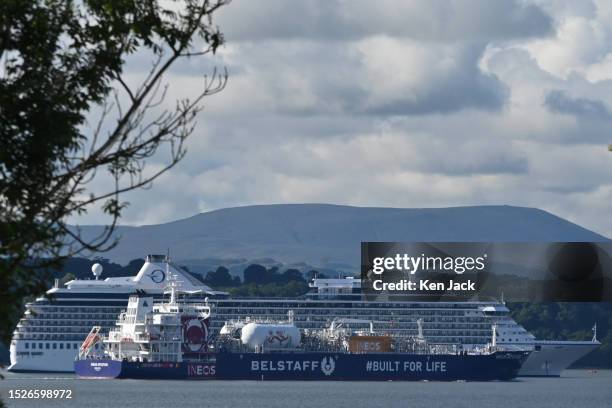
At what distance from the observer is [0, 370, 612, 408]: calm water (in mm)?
76750

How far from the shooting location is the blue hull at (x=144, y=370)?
102625 mm

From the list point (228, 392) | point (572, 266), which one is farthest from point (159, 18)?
point (572, 266)

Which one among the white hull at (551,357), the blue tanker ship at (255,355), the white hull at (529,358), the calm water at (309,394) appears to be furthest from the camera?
the white hull at (551,357)

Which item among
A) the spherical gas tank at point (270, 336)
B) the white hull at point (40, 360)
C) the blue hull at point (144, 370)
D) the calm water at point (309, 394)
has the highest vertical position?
the spherical gas tank at point (270, 336)

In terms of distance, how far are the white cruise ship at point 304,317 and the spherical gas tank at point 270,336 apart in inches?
409

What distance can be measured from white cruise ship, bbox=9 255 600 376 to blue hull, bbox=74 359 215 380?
14517 millimetres

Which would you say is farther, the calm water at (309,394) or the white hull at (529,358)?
the white hull at (529,358)

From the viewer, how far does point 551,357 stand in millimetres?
127125

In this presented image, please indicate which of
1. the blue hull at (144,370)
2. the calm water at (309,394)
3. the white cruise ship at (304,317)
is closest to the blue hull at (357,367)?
the calm water at (309,394)

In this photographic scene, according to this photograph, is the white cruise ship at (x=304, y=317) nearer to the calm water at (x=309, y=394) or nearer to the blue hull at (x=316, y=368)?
the calm water at (x=309, y=394)

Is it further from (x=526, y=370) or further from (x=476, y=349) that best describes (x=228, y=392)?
(x=526, y=370)

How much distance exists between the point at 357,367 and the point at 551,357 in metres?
25.4

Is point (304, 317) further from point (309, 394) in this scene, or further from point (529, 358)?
point (309, 394)

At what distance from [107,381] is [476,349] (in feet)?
90.2
